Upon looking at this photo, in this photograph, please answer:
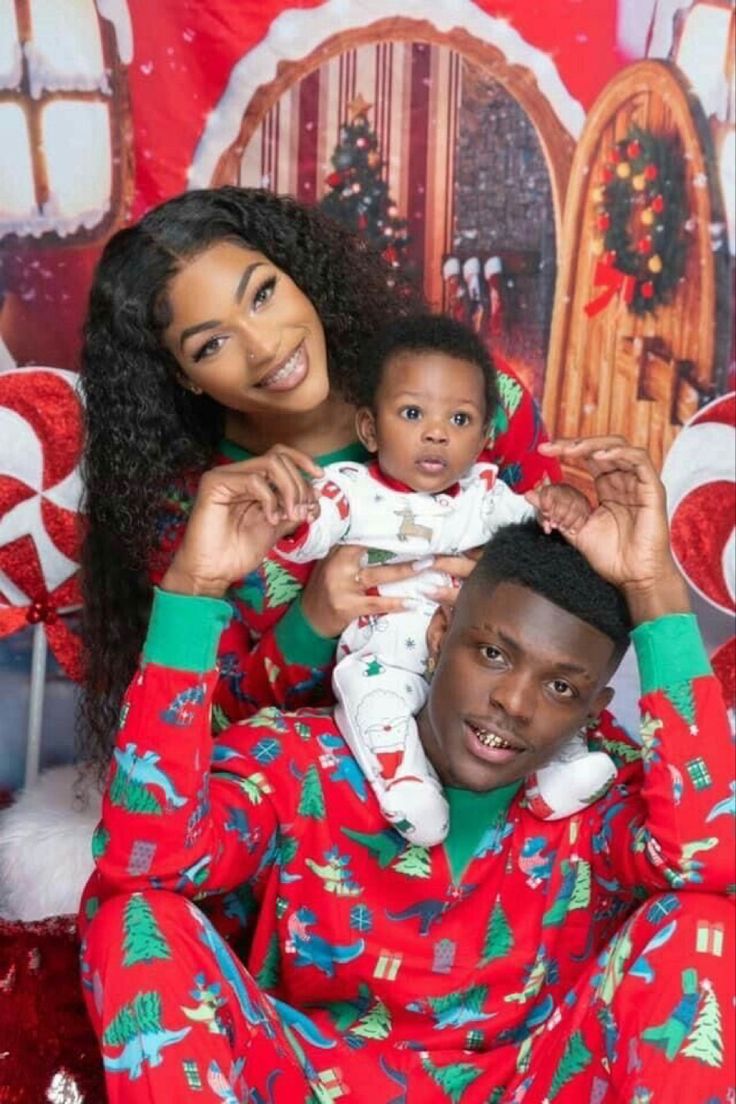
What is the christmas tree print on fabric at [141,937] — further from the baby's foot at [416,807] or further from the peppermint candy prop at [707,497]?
the peppermint candy prop at [707,497]

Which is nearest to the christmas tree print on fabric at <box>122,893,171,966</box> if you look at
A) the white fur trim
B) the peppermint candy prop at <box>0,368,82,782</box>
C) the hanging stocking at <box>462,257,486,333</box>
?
the white fur trim

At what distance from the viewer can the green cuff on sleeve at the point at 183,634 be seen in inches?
64.1

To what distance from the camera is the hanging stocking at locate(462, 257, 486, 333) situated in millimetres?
2975

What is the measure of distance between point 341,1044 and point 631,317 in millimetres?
1688

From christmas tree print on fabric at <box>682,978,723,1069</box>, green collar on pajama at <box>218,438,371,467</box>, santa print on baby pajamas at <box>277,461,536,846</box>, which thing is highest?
green collar on pajama at <box>218,438,371,467</box>

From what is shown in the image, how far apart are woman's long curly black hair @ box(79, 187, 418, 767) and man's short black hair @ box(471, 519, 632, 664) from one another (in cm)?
50

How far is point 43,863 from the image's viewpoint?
240 cm

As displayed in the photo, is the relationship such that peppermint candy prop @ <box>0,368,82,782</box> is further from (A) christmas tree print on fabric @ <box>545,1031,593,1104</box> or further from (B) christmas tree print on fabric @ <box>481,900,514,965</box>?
(A) christmas tree print on fabric @ <box>545,1031,593,1104</box>

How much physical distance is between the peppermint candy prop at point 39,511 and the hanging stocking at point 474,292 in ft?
2.43

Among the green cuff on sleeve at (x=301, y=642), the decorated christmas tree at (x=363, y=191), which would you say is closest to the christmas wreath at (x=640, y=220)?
the decorated christmas tree at (x=363, y=191)

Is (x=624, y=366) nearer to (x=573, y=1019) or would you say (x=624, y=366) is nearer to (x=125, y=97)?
(x=125, y=97)

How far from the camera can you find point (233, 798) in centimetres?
173

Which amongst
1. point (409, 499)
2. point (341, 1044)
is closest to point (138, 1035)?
point (341, 1044)

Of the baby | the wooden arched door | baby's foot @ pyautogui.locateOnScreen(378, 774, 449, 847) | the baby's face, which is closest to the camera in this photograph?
baby's foot @ pyautogui.locateOnScreen(378, 774, 449, 847)
